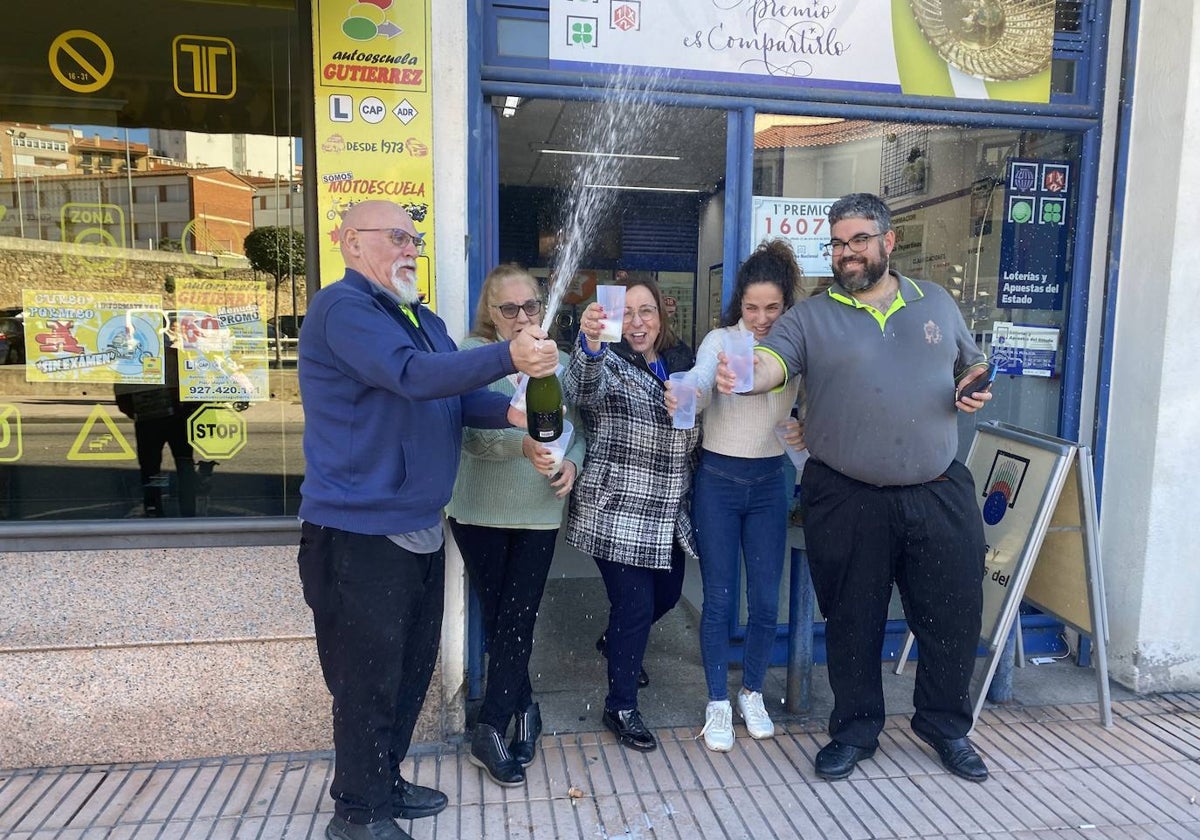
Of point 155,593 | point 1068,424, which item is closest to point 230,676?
point 155,593

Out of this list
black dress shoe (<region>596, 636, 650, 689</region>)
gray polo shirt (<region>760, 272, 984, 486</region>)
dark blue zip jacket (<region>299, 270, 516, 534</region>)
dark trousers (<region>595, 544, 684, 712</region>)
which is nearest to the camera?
dark blue zip jacket (<region>299, 270, 516, 534</region>)

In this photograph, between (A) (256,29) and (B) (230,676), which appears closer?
(B) (230,676)

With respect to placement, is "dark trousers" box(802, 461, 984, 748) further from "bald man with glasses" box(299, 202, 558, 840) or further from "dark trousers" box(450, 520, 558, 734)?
"bald man with glasses" box(299, 202, 558, 840)

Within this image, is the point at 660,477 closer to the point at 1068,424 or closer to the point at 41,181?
the point at 1068,424

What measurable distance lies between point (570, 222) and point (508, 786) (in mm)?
2471

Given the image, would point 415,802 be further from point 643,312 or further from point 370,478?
point 643,312

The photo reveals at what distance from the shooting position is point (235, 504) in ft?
11.2

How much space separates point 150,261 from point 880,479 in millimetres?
3070

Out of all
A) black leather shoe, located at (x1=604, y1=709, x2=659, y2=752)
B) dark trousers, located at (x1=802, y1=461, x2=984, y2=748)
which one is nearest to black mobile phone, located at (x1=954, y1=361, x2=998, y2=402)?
dark trousers, located at (x1=802, y1=461, x2=984, y2=748)

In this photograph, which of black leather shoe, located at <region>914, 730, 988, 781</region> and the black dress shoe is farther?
the black dress shoe

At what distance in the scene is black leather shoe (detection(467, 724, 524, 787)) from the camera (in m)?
2.98

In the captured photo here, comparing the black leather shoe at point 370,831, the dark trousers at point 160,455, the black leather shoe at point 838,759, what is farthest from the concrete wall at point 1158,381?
the dark trousers at point 160,455

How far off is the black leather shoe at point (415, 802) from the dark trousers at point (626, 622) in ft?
2.60

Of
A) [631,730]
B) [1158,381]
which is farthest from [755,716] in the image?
[1158,381]
